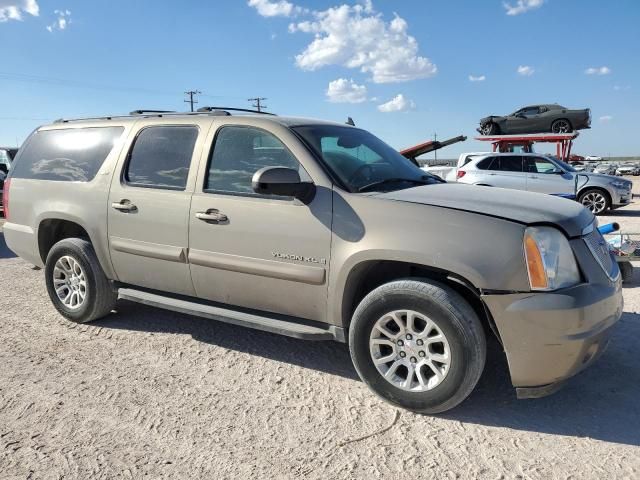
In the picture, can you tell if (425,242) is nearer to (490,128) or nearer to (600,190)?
(600,190)

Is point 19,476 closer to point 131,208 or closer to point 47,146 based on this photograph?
point 131,208

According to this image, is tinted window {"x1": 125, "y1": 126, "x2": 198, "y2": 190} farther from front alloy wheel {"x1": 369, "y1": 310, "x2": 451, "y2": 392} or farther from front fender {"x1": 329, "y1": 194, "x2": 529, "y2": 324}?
front alloy wheel {"x1": 369, "y1": 310, "x2": 451, "y2": 392}

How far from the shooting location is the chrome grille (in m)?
3.06

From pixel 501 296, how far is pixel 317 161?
1.45 meters

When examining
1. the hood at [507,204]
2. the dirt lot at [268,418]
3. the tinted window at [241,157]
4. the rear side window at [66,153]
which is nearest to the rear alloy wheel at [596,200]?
the dirt lot at [268,418]

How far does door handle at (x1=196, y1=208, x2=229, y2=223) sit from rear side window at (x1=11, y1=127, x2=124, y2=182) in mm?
1315

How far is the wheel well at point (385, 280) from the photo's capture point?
3135 mm

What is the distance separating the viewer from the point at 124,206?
4.14 meters

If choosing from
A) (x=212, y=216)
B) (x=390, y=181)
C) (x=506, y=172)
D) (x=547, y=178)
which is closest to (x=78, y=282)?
(x=212, y=216)

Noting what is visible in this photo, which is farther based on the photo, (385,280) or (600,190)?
(600,190)

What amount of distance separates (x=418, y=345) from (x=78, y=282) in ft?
10.5

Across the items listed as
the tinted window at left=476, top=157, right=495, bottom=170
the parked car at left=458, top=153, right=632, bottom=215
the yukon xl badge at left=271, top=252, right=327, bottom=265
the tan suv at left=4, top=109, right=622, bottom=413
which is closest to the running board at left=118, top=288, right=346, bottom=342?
the tan suv at left=4, top=109, right=622, bottom=413

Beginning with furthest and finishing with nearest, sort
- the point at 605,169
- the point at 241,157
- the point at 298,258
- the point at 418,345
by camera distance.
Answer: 1. the point at 605,169
2. the point at 241,157
3. the point at 298,258
4. the point at 418,345

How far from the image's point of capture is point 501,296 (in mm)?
2770
